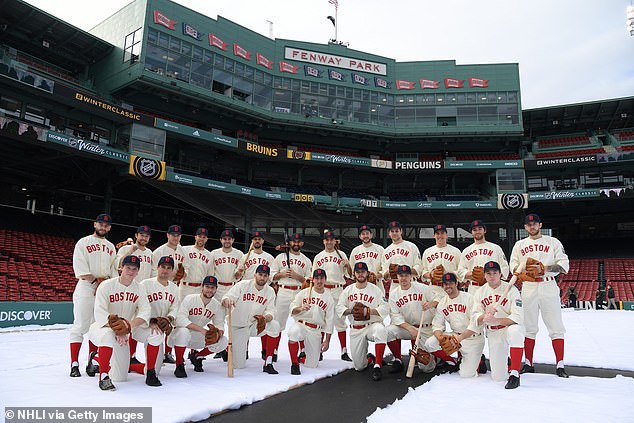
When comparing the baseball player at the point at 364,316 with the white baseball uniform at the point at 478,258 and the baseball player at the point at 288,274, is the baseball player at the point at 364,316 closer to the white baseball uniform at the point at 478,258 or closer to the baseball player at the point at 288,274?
the baseball player at the point at 288,274

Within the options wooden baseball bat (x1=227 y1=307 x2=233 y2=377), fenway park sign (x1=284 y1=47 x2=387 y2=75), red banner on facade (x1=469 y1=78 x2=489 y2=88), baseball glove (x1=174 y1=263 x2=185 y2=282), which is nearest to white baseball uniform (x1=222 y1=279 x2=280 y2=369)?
wooden baseball bat (x1=227 y1=307 x2=233 y2=377)

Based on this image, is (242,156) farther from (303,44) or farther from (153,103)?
(303,44)

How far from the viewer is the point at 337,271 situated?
29.9ft

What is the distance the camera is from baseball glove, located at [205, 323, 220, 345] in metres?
6.93

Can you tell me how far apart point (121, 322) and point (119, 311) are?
0.46 m

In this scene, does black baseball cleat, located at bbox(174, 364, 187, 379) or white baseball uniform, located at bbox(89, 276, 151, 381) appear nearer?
white baseball uniform, located at bbox(89, 276, 151, 381)

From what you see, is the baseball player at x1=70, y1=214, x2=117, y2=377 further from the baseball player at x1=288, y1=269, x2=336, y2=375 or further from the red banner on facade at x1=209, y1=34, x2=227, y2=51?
the red banner on facade at x1=209, y1=34, x2=227, y2=51

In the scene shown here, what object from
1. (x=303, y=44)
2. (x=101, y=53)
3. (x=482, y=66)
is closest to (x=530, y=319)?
(x=101, y=53)

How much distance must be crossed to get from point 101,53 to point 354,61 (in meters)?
21.2

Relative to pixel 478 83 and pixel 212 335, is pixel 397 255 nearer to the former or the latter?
pixel 212 335

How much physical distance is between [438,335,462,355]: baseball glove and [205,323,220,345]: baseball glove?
12.0 ft

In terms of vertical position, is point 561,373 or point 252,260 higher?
point 252,260

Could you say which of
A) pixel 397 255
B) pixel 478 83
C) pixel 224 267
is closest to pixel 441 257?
pixel 397 255

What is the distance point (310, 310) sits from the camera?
24.9 ft
